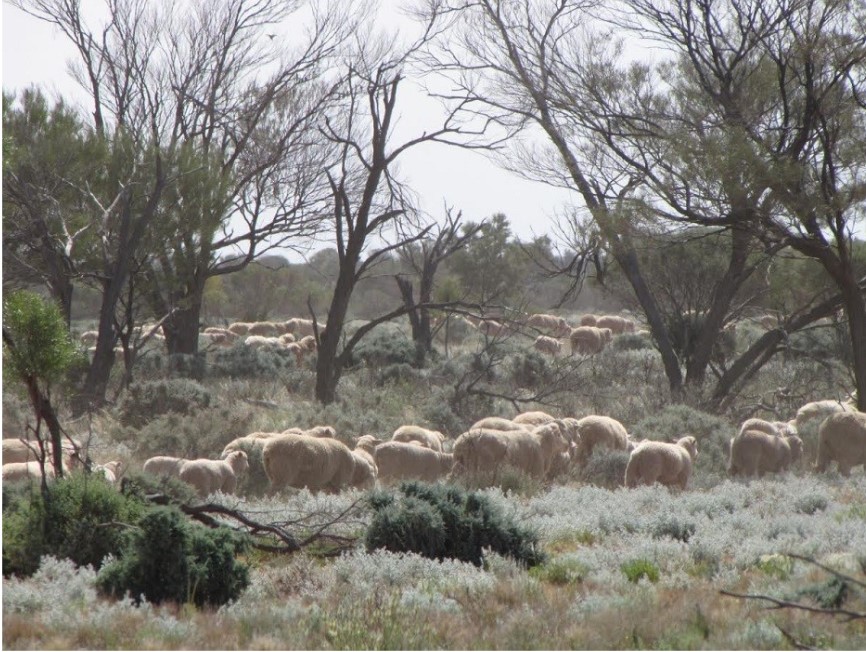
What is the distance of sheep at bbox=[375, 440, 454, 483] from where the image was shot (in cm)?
1332

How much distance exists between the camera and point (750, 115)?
771 inches

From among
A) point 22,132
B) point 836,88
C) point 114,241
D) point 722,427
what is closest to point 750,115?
point 836,88

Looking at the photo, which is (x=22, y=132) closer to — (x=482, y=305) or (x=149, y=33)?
A: (x=149, y=33)

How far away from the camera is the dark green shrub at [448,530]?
8.52 metres

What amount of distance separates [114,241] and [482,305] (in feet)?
24.2

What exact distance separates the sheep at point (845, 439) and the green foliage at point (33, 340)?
969 cm

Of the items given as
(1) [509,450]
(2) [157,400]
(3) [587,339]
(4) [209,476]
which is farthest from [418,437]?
(3) [587,339]

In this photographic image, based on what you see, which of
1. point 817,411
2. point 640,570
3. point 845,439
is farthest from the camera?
point 817,411

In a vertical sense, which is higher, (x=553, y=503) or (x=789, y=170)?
(x=789, y=170)

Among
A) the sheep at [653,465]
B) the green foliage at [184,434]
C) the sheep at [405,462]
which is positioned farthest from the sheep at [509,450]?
the green foliage at [184,434]

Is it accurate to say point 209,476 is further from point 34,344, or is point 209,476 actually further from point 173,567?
→ point 173,567

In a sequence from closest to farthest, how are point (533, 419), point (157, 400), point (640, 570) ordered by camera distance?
point (640, 570) < point (533, 419) < point (157, 400)

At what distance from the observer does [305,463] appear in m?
12.6

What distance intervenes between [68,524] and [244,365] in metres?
19.4
